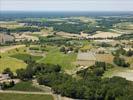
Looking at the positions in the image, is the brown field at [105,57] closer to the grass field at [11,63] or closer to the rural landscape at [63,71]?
the rural landscape at [63,71]

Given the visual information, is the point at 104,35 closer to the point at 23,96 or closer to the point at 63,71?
the point at 63,71

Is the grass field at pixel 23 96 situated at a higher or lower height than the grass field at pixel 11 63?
higher

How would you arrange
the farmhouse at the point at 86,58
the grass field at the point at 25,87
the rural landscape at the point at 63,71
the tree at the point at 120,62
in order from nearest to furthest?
1. the rural landscape at the point at 63,71
2. the grass field at the point at 25,87
3. the tree at the point at 120,62
4. the farmhouse at the point at 86,58

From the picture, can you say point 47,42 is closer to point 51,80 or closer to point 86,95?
point 51,80

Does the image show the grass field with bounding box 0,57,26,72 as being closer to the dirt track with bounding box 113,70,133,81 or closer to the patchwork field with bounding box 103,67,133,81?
the patchwork field with bounding box 103,67,133,81

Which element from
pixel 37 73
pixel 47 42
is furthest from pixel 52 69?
pixel 47 42

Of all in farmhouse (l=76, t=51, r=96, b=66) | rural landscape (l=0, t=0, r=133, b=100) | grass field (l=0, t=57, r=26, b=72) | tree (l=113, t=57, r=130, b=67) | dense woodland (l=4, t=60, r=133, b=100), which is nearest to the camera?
dense woodland (l=4, t=60, r=133, b=100)

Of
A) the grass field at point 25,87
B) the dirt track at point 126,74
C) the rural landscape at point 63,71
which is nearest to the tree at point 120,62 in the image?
the rural landscape at point 63,71

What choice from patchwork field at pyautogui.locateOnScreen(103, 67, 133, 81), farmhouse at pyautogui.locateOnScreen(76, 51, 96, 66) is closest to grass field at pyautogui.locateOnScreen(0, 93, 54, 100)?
patchwork field at pyautogui.locateOnScreen(103, 67, 133, 81)
